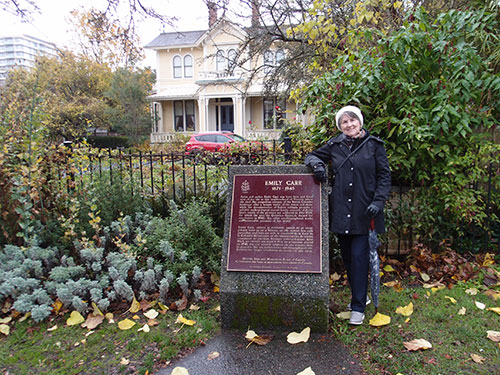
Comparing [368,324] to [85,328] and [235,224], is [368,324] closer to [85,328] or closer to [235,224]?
[235,224]

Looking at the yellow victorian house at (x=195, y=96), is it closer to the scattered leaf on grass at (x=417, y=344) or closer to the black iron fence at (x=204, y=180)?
the black iron fence at (x=204, y=180)

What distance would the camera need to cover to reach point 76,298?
3.23 m

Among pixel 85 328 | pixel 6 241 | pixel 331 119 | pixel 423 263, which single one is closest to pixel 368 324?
pixel 423 263

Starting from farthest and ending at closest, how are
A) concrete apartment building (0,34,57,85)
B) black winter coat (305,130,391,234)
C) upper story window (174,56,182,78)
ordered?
upper story window (174,56,182,78) < concrete apartment building (0,34,57,85) < black winter coat (305,130,391,234)

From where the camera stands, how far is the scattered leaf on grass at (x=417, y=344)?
2.75 metres

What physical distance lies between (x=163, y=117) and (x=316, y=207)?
27241 millimetres

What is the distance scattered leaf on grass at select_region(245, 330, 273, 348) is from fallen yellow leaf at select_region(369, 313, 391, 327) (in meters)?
0.92

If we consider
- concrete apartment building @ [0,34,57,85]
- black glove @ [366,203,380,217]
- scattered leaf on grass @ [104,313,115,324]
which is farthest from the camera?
concrete apartment building @ [0,34,57,85]

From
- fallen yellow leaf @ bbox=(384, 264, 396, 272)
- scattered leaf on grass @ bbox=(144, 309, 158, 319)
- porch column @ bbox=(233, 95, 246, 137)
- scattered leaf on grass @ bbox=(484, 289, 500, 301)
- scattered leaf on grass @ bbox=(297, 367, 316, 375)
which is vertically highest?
porch column @ bbox=(233, 95, 246, 137)

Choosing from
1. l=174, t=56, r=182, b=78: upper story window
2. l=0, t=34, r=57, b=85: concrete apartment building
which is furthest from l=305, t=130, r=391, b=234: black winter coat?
l=174, t=56, r=182, b=78: upper story window

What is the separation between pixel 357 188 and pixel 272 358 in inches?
59.4

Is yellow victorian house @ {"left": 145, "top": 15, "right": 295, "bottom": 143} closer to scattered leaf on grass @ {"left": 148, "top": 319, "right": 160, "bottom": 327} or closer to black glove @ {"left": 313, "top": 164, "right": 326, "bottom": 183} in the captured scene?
black glove @ {"left": 313, "top": 164, "right": 326, "bottom": 183}

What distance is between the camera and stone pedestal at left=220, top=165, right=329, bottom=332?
303cm

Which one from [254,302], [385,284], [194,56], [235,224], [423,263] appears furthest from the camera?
[194,56]
